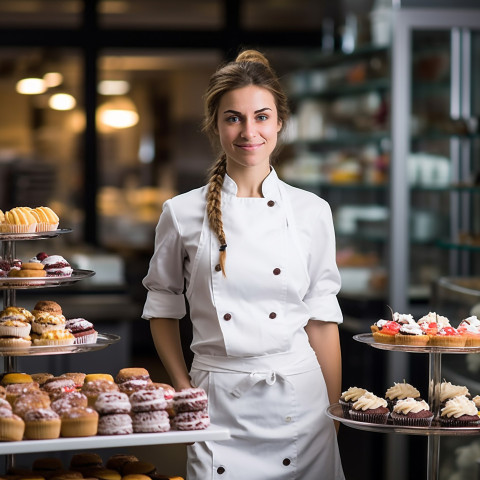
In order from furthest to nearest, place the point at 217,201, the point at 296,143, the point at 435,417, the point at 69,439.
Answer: the point at 296,143, the point at 217,201, the point at 435,417, the point at 69,439

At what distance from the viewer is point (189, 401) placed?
6.66 ft

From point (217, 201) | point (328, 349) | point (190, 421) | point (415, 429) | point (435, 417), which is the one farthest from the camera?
point (328, 349)

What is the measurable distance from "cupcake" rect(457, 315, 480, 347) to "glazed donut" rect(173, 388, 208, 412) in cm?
69

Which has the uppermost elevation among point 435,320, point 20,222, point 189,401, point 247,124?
point 247,124

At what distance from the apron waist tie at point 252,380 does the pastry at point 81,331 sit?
373 mm

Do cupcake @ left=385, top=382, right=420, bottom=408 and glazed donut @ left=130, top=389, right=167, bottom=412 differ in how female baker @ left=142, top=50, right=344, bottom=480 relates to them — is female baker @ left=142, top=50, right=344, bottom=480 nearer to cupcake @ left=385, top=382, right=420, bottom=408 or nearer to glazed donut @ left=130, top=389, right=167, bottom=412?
cupcake @ left=385, top=382, right=420, bottom=408

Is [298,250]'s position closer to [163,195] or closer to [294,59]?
[294,59]

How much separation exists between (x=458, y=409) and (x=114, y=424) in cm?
81

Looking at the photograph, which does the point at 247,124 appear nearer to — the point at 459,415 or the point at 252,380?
the point at 252,380

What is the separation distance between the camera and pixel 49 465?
224cm

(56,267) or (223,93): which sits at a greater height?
(223,93)

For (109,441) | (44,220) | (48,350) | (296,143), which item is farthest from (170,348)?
(296,143)

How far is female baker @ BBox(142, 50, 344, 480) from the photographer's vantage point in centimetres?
238

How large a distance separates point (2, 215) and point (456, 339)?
115 cm
